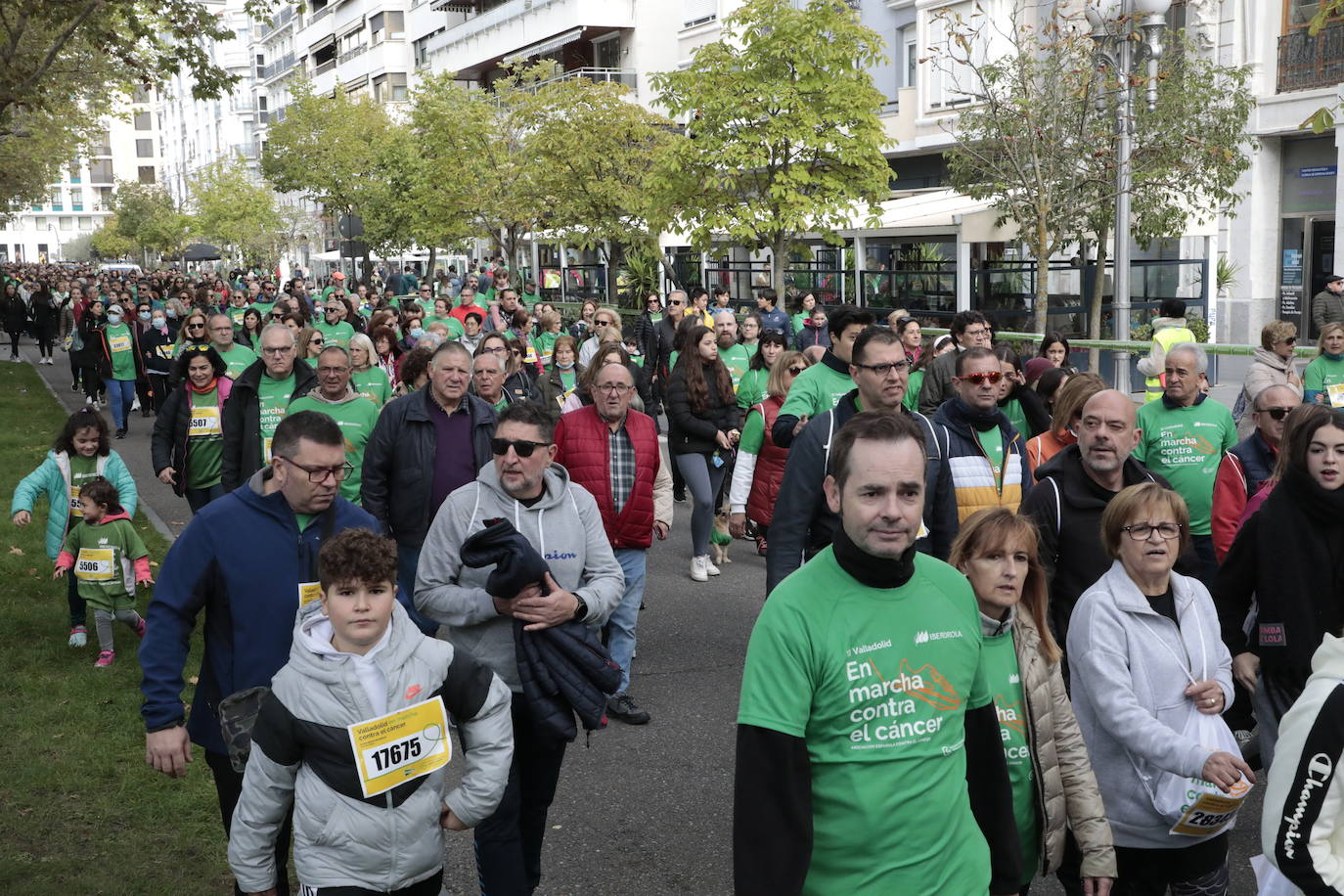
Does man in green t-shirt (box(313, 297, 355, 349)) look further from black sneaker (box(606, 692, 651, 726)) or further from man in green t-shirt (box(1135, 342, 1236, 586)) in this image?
man in green t-shirt (box(1135, 342, 1236, 586))

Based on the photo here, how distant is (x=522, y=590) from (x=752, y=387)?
22.4ft

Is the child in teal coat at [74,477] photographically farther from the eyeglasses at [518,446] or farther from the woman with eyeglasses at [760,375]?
the eyeglasses at [518,446]

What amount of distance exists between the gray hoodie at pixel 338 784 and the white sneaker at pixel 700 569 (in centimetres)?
665

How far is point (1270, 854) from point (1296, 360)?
9.49 metres

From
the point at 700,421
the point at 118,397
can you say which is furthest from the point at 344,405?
the point at 118,397

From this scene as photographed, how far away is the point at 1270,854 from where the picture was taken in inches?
105

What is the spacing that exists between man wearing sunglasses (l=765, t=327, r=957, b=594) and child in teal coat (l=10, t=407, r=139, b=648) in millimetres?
5107

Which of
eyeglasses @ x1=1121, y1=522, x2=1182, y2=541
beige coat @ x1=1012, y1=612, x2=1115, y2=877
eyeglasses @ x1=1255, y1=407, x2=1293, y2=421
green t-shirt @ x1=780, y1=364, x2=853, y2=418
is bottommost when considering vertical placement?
beige coat @ x1=1012, y1=612, x2=1115, y2=877

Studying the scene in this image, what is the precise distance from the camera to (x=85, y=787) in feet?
21.3

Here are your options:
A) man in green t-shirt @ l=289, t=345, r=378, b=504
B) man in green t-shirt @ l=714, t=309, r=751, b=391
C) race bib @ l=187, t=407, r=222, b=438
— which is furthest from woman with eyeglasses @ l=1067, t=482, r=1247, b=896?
man in green t-shirt @ l=714, t=309, r=751, b=391

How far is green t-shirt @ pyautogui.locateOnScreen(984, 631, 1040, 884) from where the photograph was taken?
3750mm

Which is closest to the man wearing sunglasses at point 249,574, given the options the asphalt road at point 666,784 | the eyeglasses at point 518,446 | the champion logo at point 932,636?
the eyeglasses at point 518,446

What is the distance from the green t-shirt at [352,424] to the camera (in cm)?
800

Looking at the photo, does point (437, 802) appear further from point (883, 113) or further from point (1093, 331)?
point (883, 113)
